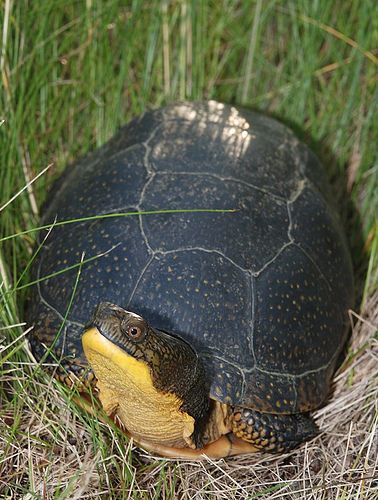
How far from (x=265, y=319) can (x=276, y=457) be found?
1.58 feet

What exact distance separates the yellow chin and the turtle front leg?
0.19m

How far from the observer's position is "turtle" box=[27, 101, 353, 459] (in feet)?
7.66

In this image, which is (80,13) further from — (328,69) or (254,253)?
(254,253)

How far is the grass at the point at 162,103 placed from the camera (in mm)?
2342

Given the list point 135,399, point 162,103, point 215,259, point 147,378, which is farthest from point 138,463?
point 162,103

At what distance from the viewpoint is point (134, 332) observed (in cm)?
192

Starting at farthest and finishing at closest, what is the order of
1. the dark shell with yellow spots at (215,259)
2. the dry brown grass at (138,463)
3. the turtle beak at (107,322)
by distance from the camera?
the dark shell with yellow spots at (215,259)
the dry brown grass at (138,463)
the turtle beak at (107,322)

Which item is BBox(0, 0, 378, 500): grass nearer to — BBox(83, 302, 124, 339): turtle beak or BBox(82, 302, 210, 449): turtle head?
BBox(82, 302, 210, 449): turtle head

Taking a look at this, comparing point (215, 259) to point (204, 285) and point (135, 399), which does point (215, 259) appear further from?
point (135, 399)

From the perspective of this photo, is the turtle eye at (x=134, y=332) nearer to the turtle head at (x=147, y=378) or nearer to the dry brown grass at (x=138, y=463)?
the turtle head at (x=147, y=378)

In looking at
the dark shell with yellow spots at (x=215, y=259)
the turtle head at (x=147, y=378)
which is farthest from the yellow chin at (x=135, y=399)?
the dark shell with yellow spots at (x=215, y=259)

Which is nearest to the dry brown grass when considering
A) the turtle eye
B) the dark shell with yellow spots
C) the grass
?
the grass

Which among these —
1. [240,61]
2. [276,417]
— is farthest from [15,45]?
[276,417]

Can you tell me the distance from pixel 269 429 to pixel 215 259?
1.86 ft
